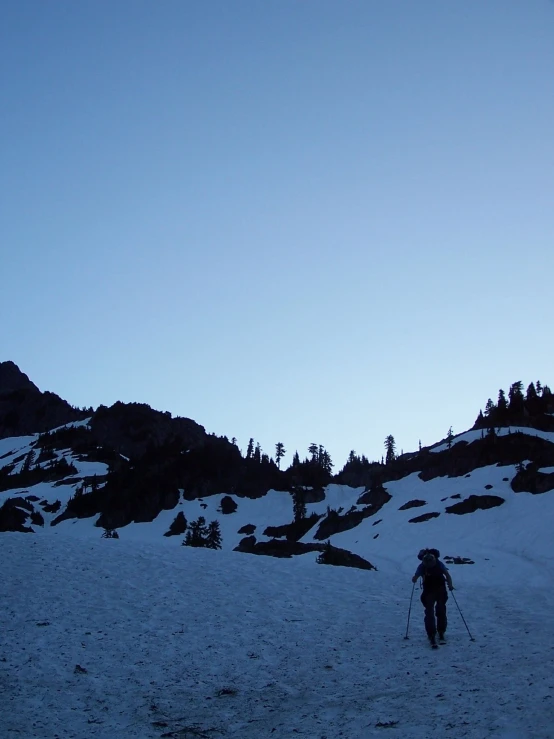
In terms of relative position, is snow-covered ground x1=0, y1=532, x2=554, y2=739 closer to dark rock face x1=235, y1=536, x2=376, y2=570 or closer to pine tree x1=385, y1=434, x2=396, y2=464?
dark rock face x1=235, y1=536, x2=376, y2=570

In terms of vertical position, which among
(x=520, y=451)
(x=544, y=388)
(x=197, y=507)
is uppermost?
(x=544, y=388)

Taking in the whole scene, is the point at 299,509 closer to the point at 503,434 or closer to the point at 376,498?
the point at 376,498

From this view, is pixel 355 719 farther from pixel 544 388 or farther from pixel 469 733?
pixel 544 388

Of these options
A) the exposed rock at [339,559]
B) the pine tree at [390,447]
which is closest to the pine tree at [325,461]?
the pine tree at [390,447]

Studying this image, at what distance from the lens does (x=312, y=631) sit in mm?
15906

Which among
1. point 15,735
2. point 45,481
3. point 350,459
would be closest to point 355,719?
point 15,735

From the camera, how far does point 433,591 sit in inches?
555

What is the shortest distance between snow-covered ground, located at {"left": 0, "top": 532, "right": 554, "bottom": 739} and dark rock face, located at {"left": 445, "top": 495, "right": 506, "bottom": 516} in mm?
51582

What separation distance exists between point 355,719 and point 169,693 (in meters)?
3.92

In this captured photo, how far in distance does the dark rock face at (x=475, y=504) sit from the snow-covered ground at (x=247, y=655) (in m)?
51.6

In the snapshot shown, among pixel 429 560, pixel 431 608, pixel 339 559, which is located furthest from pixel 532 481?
pixel 429 560

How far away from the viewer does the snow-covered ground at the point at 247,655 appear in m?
9.47

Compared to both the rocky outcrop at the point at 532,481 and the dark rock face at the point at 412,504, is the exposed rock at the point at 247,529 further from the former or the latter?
the rocky outcrop at the point at 532,481

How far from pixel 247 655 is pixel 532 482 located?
6961 centimetres
